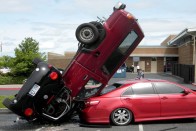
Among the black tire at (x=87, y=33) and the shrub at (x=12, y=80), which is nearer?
the black tire at (x=87, y=33)

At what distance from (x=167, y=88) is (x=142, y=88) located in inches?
27.5

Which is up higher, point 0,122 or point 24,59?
point 24,59

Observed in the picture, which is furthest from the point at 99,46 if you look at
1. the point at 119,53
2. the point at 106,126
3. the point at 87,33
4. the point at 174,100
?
the point at 174,100

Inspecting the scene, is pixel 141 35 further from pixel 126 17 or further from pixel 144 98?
pixel 144 98

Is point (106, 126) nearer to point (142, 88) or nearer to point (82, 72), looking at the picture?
point (142, 88)

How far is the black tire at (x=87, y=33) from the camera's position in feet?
30.0

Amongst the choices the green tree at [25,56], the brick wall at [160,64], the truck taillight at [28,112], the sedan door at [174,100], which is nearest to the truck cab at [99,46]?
the truck taillight at [28,112]

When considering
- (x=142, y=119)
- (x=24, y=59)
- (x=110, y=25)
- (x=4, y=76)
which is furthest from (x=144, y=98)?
(x=4, y=76)

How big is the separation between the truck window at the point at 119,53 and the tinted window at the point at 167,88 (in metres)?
1.23

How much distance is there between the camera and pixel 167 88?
9.70 m

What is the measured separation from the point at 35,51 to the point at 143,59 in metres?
29.9

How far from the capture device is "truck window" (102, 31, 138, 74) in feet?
31.4

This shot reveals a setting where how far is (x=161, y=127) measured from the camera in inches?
361

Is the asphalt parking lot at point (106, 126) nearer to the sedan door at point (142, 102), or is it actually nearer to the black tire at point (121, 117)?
the black tire at point (121, 117)
